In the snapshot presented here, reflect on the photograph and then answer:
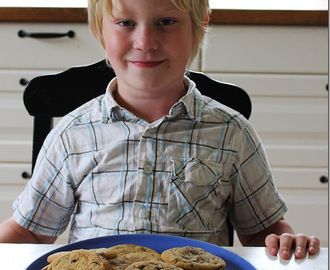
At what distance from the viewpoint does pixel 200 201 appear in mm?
955

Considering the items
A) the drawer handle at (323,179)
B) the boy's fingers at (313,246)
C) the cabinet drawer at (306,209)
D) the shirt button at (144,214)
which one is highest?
the boy's fingers at (313,246)

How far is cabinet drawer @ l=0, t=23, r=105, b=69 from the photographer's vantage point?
1.88 meters

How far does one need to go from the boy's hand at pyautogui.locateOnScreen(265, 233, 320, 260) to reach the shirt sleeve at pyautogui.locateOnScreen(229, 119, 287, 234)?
230 mm

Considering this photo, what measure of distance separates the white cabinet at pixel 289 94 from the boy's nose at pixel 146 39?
990mm

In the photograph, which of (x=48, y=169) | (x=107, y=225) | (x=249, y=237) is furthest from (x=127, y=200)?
(x=249, y=237)

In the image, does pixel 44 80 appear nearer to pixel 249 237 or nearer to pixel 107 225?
pixel 107 225

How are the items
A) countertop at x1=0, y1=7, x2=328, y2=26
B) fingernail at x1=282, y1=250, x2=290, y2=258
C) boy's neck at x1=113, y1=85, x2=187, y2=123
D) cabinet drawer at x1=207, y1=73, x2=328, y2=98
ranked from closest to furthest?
1. fingernail at x1=282, y1=250, x2=290, y2=258
2. boy's neck at x1=113, y1=85, x2=187, y2=123
3. countertop at x1=0, y1=7, x2=328, y2=26
4. cabinet drawer at x1=207, y1=73, x2=328, y2=98

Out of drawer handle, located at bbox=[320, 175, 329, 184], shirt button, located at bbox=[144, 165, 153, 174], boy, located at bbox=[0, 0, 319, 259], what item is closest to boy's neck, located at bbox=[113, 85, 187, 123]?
boy, located at bbox=[0, 0, 319, 259]

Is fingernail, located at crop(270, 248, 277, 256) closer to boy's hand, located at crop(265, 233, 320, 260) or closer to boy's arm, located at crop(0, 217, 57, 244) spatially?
boy's hand, located at crop(265, 233, 320, 260)

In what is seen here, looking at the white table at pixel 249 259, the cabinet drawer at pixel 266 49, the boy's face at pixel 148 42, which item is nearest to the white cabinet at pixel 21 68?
the cabinet drawer at pixel 266 49

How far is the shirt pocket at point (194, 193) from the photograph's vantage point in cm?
93

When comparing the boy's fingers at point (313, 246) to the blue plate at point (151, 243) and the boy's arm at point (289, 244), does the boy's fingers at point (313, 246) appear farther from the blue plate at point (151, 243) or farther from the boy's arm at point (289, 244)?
the blue plate at point (151, 243)

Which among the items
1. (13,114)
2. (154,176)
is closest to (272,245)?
(154,176)

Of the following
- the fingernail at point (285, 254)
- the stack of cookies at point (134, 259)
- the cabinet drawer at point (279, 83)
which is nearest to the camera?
→ the stack of cookies at point (134, 259)
